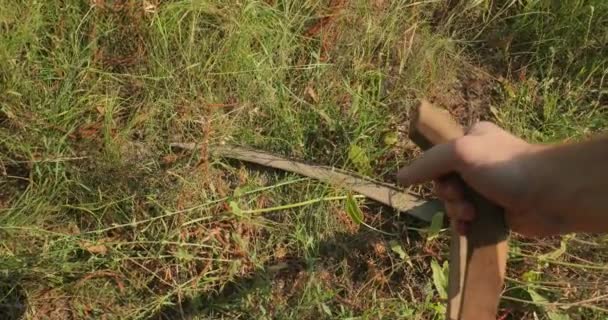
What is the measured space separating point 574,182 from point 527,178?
98 millimetres

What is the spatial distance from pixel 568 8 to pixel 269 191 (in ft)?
3.96

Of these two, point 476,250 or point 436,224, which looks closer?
point 476,250

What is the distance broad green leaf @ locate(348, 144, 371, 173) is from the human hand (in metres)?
0.71

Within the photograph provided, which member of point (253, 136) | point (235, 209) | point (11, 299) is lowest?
point (11, 299)

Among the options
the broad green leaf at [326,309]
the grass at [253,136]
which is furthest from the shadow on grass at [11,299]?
the broad green leaf at [326,309]

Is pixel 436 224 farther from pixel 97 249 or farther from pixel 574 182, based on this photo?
pixel 97 249

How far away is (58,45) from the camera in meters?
2.47

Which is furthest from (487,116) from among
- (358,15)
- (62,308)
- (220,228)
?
(62,308)

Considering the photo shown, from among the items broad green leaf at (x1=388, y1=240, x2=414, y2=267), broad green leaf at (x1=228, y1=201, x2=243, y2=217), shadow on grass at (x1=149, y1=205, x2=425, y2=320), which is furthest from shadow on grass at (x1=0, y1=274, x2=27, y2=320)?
broad green leaf at (x1=388, y1=240, x2=414, y2=267)

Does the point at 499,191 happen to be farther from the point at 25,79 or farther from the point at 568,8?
the point at 25,79

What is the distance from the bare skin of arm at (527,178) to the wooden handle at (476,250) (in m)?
0.03

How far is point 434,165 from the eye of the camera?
1.61 metres

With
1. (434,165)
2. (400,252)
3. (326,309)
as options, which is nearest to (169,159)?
(326,309)

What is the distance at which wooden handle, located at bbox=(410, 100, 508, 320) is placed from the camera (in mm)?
1627
